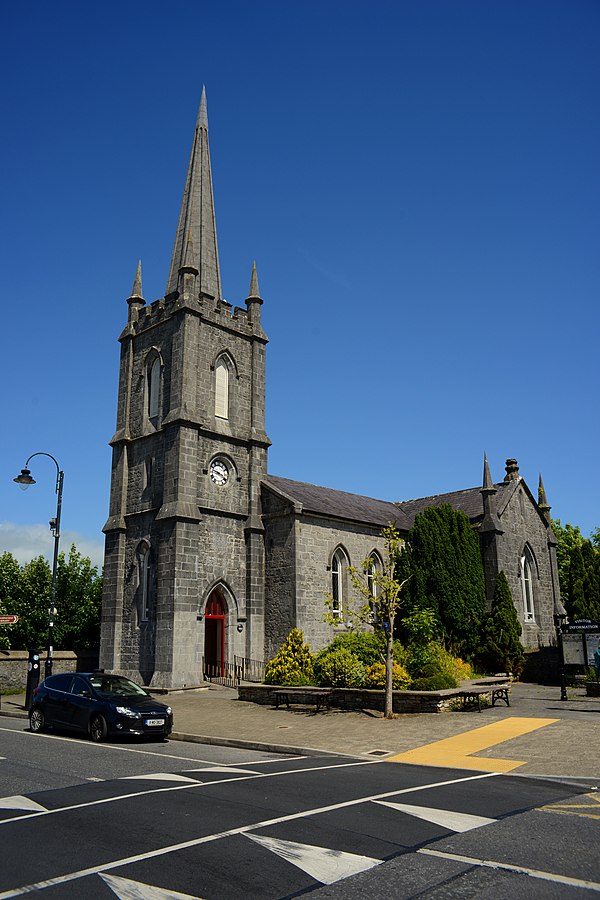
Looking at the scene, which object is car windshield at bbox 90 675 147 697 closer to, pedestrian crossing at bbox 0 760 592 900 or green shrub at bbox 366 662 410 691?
pedestrian crossing at bbox 0 760 592 900

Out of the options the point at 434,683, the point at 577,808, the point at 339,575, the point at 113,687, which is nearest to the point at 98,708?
the point at 113,687

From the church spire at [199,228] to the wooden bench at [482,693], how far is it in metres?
19.6

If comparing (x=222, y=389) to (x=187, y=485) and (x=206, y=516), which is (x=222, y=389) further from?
(x=206, y=516)

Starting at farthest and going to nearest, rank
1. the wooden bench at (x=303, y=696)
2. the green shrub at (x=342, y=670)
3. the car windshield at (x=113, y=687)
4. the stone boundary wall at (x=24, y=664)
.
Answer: the stone boundary wall at (x=24, y=664)
the green shrub at (x=342, y=670)
the wooden bench at (x=303, y=696)
the car windshield at (x=113, y=687)

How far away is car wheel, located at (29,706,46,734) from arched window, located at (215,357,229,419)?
50.7 ft

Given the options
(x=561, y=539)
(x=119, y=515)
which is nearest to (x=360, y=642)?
(x=119, y=515)

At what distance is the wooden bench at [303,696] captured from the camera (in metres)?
20.3

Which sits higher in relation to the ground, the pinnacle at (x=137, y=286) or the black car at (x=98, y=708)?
the pinnacle at (x=137, y=286)

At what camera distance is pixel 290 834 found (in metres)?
7.02

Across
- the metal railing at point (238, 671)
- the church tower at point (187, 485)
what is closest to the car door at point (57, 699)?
the church tower at point (187, 485)

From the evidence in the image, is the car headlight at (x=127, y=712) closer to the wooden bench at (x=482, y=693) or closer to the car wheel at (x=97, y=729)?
the car wheel at (x=97, y=729)

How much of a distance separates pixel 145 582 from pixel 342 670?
1048 centimetres

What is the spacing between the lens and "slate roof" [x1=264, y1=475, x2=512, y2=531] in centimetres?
3092

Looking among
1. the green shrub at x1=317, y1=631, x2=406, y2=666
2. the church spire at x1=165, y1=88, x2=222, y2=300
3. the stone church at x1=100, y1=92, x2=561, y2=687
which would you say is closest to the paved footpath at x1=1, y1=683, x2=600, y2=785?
the green shrub at x1=317, y1=631, x2=406, y2=666
